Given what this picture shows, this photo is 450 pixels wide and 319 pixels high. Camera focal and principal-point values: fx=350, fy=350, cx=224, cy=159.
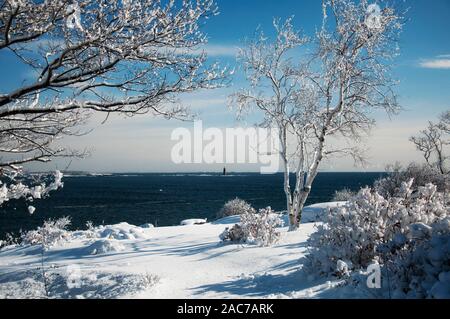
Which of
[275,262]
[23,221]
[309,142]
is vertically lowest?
[23,221]

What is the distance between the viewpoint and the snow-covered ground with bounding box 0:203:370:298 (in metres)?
5.51

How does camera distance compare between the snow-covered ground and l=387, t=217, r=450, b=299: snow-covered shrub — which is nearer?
l=387, t=217, r=450, b=299: snow-covered shrub

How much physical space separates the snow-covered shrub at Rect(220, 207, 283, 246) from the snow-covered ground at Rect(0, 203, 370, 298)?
294mm

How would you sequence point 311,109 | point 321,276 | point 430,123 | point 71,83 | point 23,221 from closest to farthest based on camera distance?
point 321,276
point 71,83
point 311,109
point 430,123
point 23,221

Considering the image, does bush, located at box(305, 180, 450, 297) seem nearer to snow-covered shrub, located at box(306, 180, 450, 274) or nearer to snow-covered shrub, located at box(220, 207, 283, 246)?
snow-covered shrub, located at box(306, 180, 450, 274)

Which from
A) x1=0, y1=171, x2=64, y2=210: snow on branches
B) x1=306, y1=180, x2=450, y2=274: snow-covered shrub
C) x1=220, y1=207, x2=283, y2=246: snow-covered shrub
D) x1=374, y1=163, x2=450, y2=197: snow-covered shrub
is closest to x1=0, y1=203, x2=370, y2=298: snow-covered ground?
x1=220, y1=207, x2=283, y2=246: snow-covered shrub

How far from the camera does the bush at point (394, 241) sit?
4273 millimetres

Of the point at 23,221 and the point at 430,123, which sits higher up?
the point at 430,123

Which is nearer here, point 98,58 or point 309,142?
point 98,58
